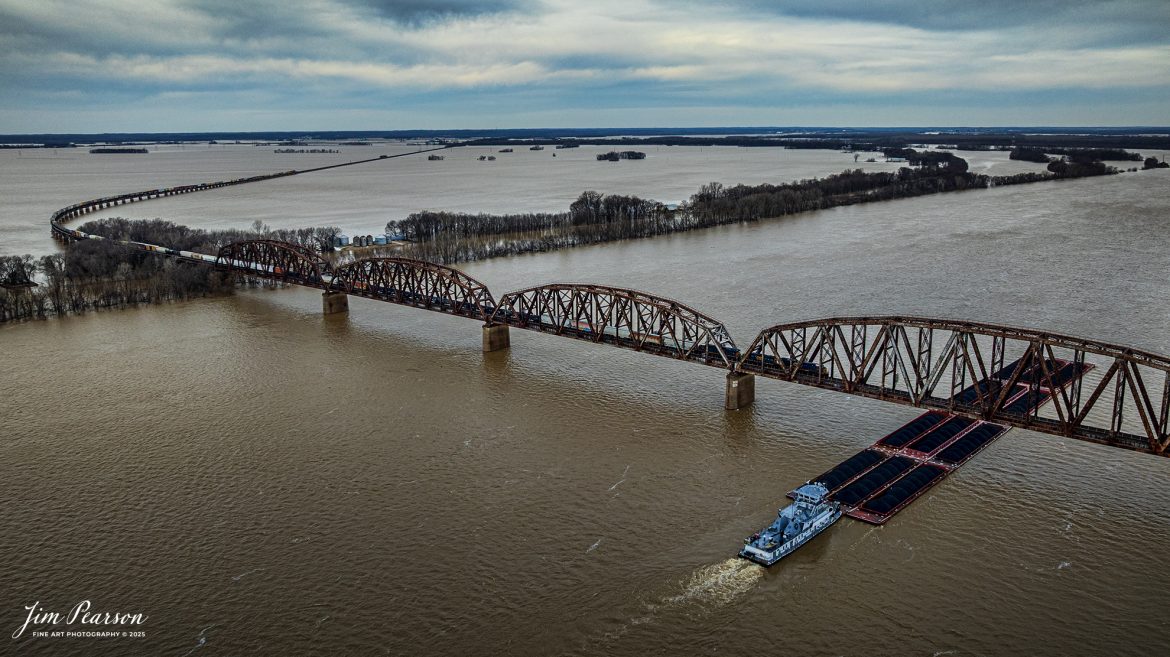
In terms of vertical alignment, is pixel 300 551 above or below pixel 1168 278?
below

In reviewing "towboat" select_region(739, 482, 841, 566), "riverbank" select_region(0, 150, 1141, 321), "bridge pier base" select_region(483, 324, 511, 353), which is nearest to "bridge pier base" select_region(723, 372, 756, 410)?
"towboat" select_region(739, 482, 841, 566)

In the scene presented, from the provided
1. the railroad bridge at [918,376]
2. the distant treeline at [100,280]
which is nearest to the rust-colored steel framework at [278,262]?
the distant treeline at [100,280]

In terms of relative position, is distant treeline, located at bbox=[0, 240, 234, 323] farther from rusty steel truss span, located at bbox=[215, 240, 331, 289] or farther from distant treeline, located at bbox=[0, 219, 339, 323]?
rusty steel truss span, located at bbox=[215, 240, 331, 289]

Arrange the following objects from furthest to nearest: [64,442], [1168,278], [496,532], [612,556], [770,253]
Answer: [770,253] < [1168,278] < [64,442] < [496,532] < [612,556]

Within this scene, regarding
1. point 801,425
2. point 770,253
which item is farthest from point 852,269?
point 801,425

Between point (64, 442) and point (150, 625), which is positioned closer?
point (150, 625)

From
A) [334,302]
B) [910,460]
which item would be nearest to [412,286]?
→ [334,302]

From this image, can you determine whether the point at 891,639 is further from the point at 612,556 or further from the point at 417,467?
the point at 417,467

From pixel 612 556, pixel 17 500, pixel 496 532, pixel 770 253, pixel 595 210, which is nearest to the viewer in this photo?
pixel 612 556
